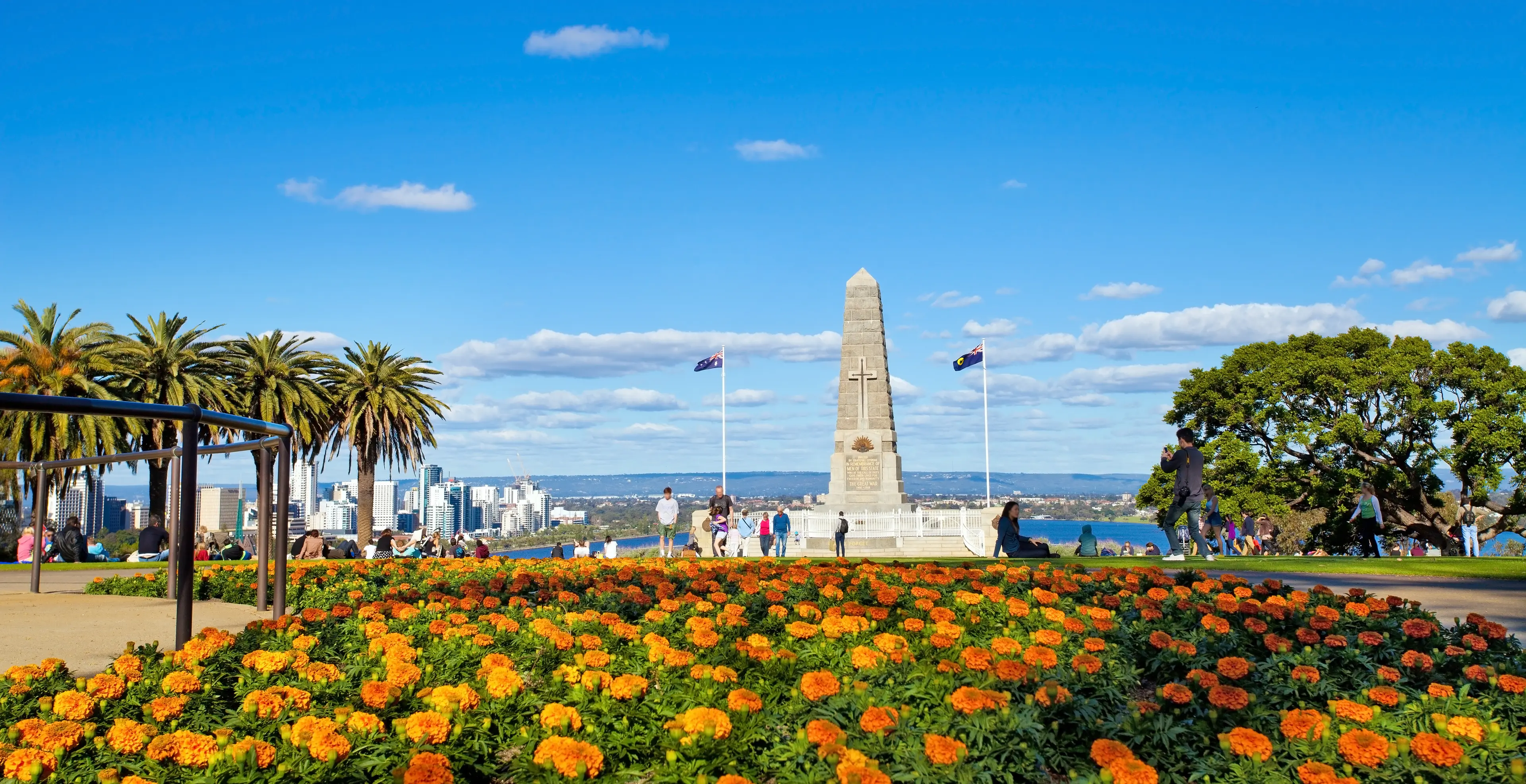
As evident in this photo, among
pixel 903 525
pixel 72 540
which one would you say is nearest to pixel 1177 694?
pixel 72 540

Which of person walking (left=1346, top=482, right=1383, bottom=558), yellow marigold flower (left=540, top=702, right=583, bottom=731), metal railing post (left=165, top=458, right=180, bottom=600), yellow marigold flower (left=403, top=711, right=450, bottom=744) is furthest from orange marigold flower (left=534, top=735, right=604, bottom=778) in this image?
person walking (left=1346, top=482, right=1383, bottom=558)

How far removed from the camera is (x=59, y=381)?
85.2 feet

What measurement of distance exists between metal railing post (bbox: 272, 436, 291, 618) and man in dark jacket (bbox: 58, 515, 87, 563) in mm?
12937

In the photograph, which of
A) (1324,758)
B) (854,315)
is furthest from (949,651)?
(854,315)

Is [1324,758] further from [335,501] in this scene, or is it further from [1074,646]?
[335,501]

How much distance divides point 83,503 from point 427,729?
54.6 feet

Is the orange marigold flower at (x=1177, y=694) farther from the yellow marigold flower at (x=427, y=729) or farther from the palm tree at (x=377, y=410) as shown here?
the palm tree at (x=377, y=410)

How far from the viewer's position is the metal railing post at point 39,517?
10.3m

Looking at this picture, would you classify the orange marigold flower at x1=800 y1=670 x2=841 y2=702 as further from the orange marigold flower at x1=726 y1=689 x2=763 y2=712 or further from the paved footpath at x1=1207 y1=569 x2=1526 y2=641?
the paved footpath at x1=1207 y1=569 x2=1526 y2=641

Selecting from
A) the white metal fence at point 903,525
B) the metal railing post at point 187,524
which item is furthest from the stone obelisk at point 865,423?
the metal railing post at point 187,524

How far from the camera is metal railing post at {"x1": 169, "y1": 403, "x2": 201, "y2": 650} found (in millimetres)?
6008

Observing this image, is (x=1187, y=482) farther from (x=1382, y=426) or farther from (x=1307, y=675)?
(x=1382, y=426)

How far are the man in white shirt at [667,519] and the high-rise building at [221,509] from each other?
1201cm

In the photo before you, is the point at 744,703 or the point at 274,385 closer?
the point at 744,703
